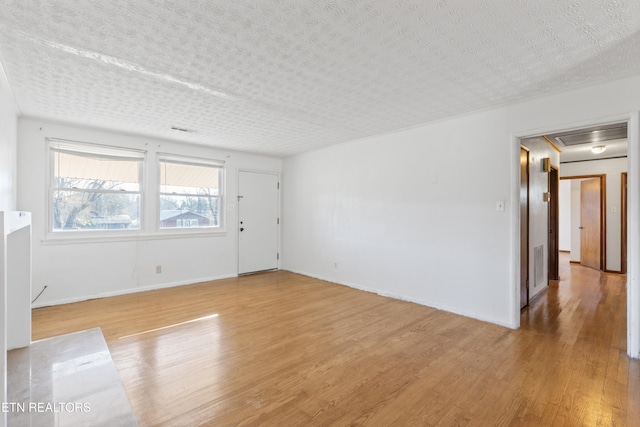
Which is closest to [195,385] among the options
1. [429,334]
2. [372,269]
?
[429,334]

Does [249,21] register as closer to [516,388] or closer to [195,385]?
[195,385]

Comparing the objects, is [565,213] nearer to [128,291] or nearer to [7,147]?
[128,291]

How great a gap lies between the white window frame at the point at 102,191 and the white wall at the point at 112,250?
0.06 metres

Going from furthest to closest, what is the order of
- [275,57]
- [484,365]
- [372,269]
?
[372,269]
[484,365]
[275,57]

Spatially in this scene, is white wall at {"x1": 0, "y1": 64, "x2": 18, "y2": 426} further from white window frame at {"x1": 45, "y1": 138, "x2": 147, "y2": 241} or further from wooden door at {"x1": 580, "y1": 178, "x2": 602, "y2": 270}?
wooden door at {"x1": 580, "y1": 178, "x2": 602, "y2": 270}

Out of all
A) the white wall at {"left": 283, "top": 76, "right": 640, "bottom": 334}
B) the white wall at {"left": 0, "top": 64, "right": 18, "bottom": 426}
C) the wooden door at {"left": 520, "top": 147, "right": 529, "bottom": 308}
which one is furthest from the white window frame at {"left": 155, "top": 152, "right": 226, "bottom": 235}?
the wooden door at {"left": 520, "top": 147, "right": 529, "bottom": 308}

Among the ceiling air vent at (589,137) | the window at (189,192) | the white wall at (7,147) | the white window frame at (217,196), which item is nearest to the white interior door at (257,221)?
the white window frame at (217,196)

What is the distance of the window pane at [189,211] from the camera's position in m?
5.02

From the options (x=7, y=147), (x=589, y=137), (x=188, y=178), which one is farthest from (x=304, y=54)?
(x=589, y=137)

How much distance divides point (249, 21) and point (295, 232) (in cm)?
463

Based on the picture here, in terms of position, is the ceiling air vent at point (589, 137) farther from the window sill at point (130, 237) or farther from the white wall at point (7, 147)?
the white wall at point (7, 147)

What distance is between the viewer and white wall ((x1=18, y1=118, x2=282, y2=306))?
3.87 metres

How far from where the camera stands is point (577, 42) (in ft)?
6.85

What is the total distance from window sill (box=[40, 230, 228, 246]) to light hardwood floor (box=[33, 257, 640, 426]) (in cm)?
87
